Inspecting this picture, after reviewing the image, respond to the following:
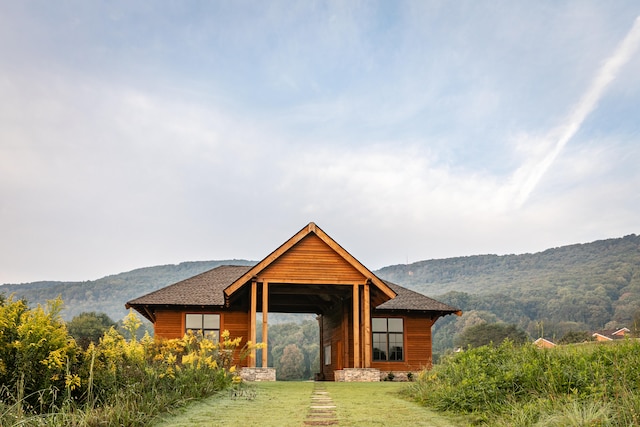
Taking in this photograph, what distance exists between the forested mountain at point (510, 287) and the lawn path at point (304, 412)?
4706 cm

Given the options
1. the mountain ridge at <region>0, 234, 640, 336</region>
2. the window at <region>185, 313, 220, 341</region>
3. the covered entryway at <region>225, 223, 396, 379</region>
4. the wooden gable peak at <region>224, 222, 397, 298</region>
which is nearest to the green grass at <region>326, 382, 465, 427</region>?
the covered entryway at <region>225, 223, 396, 379</region>

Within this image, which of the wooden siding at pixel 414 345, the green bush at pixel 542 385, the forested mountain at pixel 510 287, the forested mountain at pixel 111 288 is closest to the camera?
the green bush at pixel 542 385

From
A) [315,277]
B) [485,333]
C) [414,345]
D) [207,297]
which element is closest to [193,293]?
[207,297]

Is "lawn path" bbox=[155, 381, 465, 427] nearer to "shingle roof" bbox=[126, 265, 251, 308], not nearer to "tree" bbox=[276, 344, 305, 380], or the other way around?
"shingle roof" bbox=[126, 265, 251, 308]

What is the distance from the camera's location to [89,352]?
7.68 meters

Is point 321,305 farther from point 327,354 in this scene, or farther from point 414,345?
point 414,345

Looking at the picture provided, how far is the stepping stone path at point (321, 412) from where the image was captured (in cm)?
699

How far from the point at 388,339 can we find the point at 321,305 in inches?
168

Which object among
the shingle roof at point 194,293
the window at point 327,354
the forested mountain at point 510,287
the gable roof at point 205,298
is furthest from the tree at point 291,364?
the gable roof at point 205,298

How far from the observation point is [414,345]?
2378 centimetres

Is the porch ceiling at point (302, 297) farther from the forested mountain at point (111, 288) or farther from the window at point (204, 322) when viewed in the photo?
the forested mountain at point (111, 288)

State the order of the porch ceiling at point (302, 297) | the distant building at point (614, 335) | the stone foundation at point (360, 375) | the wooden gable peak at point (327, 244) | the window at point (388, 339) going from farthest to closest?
the window at point (388, 339), the porch ceiling at point (302, 297), the wooden gable peak at point (327, 244), the stone foundation at point (360, 375), the distant building at point (614, 335)

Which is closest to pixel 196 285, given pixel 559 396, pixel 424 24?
pixel 424 24

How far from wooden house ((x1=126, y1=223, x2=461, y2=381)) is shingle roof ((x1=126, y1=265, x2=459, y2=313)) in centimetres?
4
